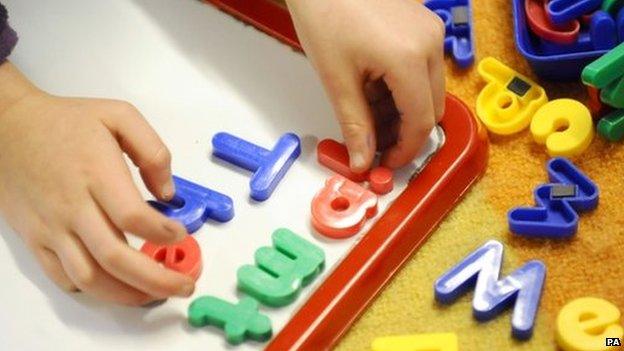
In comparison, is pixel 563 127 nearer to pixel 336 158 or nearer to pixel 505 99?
pixel 505 99

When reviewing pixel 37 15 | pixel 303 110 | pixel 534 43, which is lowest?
pixel 37 15

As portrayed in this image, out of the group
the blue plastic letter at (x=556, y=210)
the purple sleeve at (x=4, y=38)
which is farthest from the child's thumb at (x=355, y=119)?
the purple sleeve at (x=4, y=38)

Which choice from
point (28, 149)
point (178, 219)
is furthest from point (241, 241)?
point (28, 149)

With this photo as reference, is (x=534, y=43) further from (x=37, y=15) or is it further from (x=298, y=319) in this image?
(x=37, y=15)

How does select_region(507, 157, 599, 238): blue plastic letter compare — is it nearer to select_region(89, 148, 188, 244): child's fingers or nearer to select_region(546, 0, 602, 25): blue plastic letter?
select_region(546, 0, 602, 25): blue plastic letter

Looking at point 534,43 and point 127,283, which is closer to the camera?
point 127,283

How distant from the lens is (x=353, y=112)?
1.99 ft

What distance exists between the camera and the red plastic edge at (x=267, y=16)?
0.73m

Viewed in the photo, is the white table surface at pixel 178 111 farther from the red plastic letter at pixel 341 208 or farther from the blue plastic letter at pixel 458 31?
the blue plastic letter at pixel 458 31

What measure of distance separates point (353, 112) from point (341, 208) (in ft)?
0.23

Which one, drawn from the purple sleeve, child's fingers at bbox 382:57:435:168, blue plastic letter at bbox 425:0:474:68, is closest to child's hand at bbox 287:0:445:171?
child's fingers at bbox 382:57:435:168

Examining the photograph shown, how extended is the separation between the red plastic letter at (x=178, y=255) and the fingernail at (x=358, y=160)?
0.12 metres

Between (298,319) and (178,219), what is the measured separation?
0.36ft

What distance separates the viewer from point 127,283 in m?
0.56
